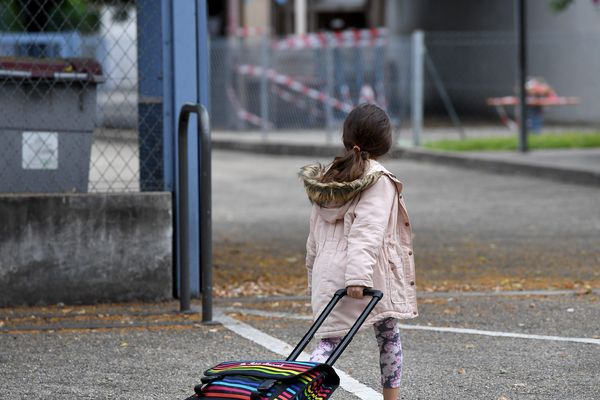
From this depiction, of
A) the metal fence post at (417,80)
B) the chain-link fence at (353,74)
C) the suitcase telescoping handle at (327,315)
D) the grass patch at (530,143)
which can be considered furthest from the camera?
the chain-link fence at (353,74)

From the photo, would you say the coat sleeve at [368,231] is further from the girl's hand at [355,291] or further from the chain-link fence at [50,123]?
the chain-link fence at [50,123]

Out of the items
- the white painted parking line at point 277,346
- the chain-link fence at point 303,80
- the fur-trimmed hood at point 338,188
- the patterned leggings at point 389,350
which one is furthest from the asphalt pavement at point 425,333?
the chain-link fence at point 303,80

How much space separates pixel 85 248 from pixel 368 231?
324cm

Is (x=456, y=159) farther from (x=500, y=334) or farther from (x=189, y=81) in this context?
(x=500, y=334)

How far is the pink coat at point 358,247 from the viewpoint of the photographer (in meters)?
4.56

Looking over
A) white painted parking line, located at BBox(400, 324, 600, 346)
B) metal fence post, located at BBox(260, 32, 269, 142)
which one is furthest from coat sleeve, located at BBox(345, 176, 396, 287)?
metal fence post, located at BBox(260, 32, 269, 142)

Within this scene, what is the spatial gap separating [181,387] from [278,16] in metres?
32.9

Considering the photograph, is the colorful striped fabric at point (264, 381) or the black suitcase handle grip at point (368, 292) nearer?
the colorful striped fabric at point (264, 381)

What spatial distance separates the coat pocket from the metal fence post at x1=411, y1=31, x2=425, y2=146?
15862 millimetres

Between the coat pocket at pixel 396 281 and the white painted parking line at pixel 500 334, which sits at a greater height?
the coat pocket at pixel 396 281

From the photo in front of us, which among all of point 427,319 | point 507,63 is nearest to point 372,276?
point 427,319

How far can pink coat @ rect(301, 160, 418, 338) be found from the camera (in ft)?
15.0

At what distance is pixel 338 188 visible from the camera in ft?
15.1

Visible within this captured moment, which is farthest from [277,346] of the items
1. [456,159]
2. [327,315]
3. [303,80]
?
[303,80]
